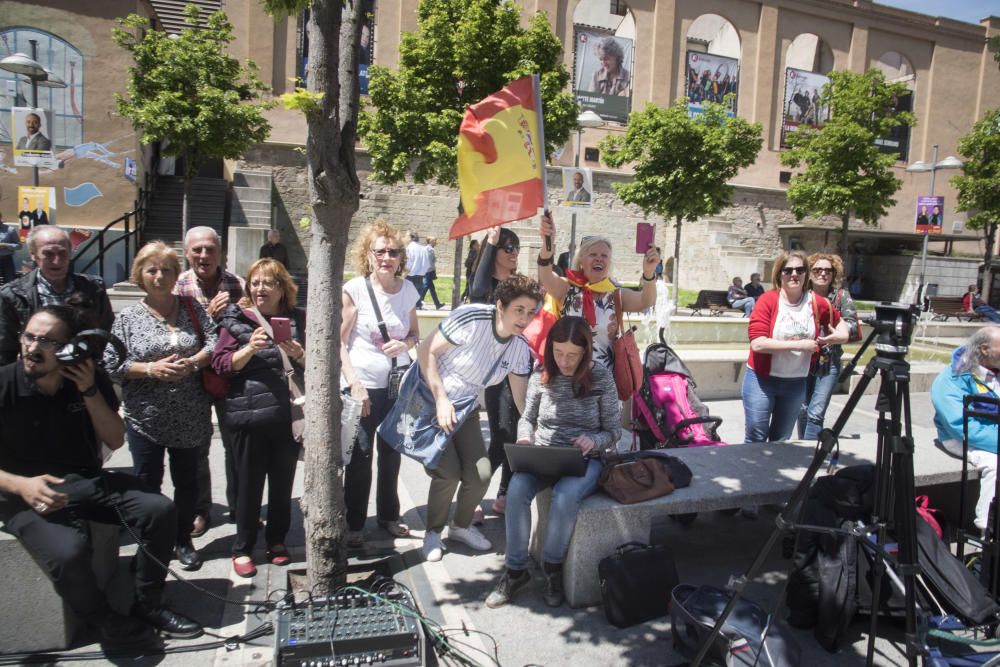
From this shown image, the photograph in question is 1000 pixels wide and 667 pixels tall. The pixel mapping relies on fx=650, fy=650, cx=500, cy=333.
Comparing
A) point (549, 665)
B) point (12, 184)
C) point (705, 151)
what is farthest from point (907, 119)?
point (12, 184)

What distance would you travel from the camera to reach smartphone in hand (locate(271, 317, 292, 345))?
3666 mm

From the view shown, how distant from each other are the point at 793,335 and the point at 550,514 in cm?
259

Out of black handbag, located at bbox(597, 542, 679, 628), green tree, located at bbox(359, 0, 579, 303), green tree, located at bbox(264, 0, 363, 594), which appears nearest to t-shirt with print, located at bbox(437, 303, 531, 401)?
green tree, located at bbox(264, 0, 363, 594)

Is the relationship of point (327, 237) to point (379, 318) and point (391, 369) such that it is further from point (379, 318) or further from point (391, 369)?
point (391, 369)

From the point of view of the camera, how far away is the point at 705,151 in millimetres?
18016

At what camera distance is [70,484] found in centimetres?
301

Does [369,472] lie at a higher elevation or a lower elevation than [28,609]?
higher

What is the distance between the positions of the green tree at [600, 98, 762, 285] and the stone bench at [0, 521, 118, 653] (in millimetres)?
17103

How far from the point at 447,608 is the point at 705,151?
55.9 feet

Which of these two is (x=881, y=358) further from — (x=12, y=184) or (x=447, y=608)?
Result: (x=12, y=184)

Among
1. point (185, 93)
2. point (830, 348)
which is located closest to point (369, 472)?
point (830, 348)

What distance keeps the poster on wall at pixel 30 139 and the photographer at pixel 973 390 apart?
13.7 metres

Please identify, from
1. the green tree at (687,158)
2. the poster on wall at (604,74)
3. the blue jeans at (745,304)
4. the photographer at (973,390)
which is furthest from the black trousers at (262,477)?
the poster on wall at (604,74)

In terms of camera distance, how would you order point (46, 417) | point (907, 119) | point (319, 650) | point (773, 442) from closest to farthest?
point (319, 650) → point (46, 417) → point (773, 442) → point (907, 119)
